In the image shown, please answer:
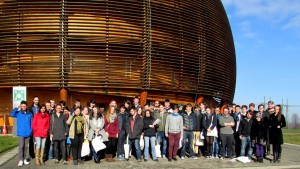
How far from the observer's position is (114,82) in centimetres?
1577

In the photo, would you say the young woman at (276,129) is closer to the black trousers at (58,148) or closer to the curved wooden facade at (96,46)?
the black trousers at (58,148)

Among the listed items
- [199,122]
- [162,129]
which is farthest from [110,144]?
[199,122]

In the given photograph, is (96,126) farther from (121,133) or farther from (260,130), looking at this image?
(260,130)

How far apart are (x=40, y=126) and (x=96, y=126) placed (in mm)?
1321

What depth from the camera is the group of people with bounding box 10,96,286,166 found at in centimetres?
867

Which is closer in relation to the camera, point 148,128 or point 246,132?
point 148,128

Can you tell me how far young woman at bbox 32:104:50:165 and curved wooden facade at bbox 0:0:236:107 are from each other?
682 centimetres

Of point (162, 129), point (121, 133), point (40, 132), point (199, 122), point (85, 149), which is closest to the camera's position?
point (40, 132)

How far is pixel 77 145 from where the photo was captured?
28.5 feet

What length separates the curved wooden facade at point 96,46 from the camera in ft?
50.6

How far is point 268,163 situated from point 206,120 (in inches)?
77.2

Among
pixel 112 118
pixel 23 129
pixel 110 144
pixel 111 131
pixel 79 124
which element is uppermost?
pixel 112 118

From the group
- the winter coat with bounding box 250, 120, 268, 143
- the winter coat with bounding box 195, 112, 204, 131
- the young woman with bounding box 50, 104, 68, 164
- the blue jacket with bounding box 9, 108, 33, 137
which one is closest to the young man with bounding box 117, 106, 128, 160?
the young woman with bounding box 50, 104, 68, 164

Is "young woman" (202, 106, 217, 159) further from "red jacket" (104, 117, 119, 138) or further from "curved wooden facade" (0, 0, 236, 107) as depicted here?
"curved wooden facade" (0, 0, 236, 107)
